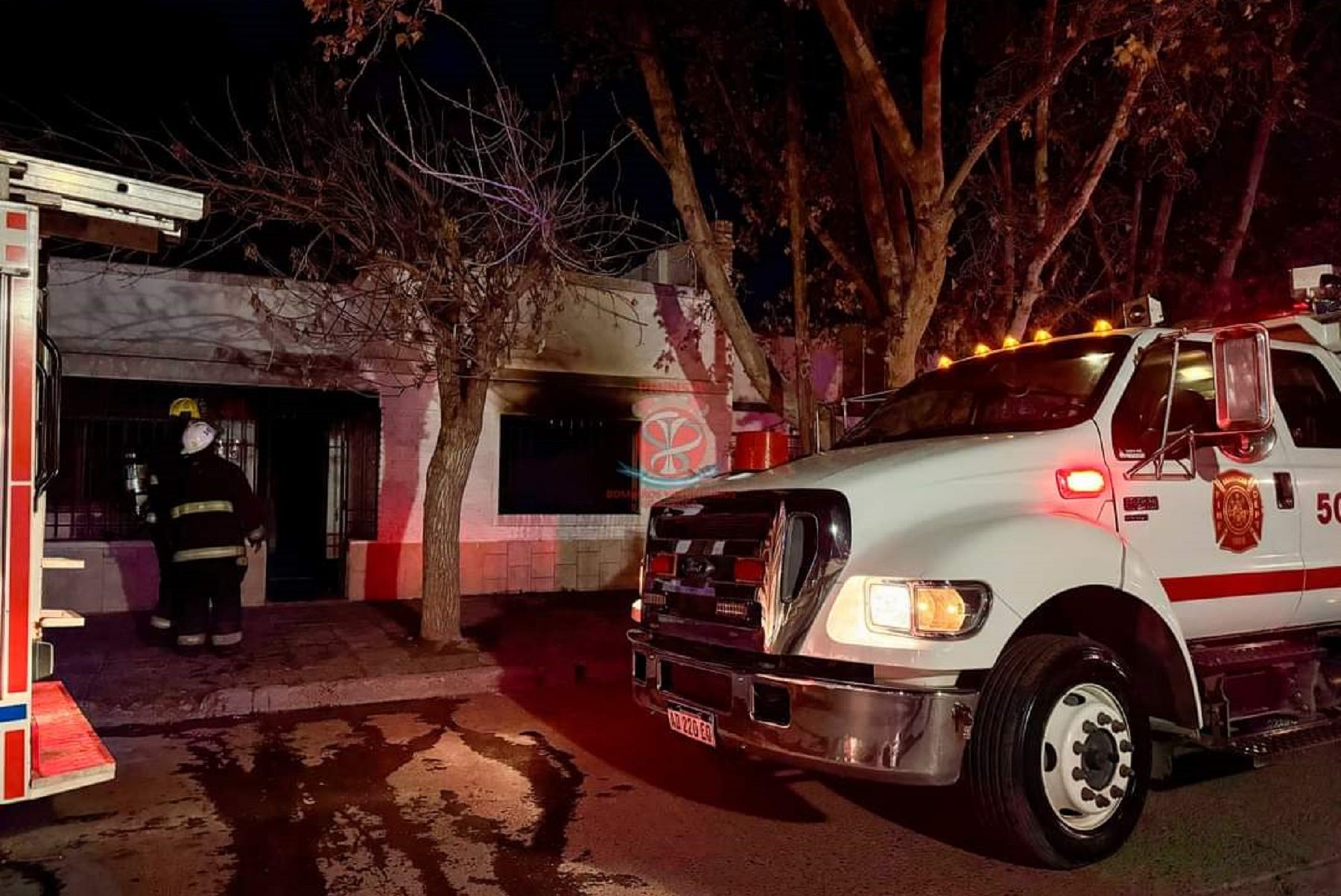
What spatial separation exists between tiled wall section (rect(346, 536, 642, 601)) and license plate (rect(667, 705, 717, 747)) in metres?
6.69

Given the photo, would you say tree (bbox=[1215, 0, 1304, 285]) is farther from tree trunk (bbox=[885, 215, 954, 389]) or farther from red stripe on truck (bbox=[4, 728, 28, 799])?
red stripe on truck (bbox=[4, 728, 28, 799])

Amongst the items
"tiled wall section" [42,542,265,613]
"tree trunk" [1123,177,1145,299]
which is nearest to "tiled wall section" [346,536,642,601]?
"tiled wall section" [42,542,265,613]

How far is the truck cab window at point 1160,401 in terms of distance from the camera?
4582 mm

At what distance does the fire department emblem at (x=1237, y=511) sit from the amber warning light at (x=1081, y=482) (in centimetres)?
74

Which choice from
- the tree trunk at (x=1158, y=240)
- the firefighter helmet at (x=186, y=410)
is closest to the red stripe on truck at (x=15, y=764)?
the firefighter helmet at (x=186, y=410)

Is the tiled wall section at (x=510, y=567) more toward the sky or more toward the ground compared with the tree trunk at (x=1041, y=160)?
more toward the ground

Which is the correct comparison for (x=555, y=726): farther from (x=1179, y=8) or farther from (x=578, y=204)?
(x=1179, y=8)

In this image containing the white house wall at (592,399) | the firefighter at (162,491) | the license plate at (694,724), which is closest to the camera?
the license plate at (694,724)

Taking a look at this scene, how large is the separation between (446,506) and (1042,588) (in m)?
5.79

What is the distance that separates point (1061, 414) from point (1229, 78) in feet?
29.6

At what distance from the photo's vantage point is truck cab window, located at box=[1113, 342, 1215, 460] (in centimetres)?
458

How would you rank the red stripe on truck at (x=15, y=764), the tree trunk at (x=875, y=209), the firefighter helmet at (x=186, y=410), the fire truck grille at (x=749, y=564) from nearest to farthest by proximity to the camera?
1. the red stripe on truck at (x=15, y=764)
2. the fire truck grille at (x=749, y=564)
3. the firefighter helmet at (x=186, y=410)
4. the tree trunk at (x=875, y=209)
